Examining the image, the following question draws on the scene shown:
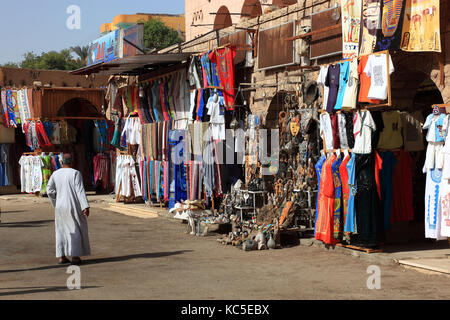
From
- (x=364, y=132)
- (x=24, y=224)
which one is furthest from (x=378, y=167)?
(x=24, y=224)

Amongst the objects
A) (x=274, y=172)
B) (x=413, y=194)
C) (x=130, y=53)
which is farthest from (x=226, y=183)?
(x=130, y=53)

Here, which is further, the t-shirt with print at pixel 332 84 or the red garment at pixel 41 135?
the red garment at pixel 41 135

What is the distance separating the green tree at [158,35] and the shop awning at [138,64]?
3561 centimetres

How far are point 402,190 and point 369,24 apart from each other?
2.55 m

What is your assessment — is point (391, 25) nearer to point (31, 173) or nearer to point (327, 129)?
point (327, 129)

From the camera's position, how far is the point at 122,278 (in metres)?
7.91

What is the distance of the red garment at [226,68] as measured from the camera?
13164 millimetres

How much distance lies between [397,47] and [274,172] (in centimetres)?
396

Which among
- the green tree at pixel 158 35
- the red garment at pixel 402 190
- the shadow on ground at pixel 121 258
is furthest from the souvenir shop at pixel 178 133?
the green tree at pixel 158 35

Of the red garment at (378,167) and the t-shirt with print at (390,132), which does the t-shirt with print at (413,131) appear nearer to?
the t-shirt with print at (390,132)

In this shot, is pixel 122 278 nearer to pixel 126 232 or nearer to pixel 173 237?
pixel 173 237

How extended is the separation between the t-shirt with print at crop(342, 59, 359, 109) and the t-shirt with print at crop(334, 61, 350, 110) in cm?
9

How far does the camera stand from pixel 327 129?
10.0 m

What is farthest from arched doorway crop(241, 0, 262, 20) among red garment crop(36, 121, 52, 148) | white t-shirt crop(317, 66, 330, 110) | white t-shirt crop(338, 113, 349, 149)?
white t-shirt crop(338, 113, 349, 149)
